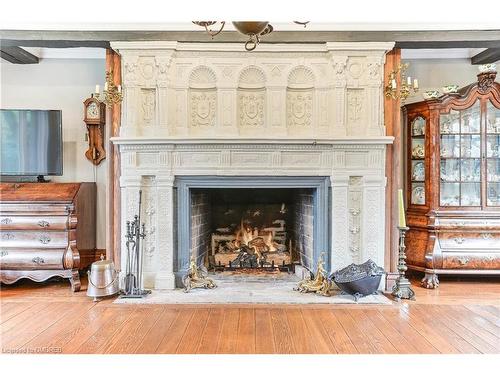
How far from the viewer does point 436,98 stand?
3.93 meters

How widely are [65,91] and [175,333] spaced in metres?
3.11

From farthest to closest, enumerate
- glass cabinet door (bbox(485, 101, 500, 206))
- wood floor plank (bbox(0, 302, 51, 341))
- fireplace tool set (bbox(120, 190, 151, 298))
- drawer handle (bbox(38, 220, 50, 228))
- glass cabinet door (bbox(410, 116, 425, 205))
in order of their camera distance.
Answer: glass cabinet door (bbox(410, 116, 425, 205)) → glass cabinet door (bbox(485, 101, 500, 206)) → drawer handle (bbox(38, 220, 50, 228)) → fireplace tool set (bbox(120, 190, 151, 298)) → wood floor plank (bbox(0, 302, 51, 341))

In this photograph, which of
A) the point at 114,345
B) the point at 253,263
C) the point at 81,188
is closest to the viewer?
the point at 114,345

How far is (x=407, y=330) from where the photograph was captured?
9.21ft

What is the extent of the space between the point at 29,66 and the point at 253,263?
132 inches

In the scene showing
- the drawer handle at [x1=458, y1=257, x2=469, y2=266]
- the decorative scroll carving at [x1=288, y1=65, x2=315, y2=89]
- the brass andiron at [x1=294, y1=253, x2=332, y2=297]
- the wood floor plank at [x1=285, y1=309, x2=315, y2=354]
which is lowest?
the wood floor plank at [x1=285, y1=309, x2=315, y2=354]

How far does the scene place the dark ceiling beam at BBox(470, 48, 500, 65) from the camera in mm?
4083

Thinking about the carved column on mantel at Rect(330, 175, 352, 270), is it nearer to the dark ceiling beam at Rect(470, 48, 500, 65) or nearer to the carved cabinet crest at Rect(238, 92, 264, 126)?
the carved cabinet crest at Rect(238, 92, 264, 126)

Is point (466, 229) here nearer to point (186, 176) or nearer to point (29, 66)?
point (186, 176)

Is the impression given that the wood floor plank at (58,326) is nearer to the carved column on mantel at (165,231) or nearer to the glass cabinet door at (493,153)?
the carved column on mantel at (165,231)

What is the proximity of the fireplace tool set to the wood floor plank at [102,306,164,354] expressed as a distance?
1.00ft

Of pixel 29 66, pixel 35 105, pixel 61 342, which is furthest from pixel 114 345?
pixel 29 66

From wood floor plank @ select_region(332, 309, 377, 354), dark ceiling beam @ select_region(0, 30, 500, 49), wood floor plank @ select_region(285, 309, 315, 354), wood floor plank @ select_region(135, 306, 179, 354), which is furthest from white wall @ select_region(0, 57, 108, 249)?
wood floor plank @ select_region(332, 309, 377, 354)

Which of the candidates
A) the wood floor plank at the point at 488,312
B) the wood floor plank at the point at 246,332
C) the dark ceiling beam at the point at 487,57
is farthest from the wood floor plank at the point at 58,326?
the dark ceiling beam at the point at 487,57
